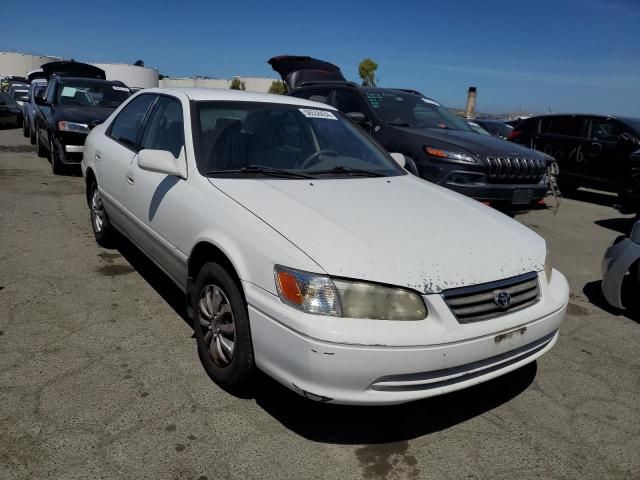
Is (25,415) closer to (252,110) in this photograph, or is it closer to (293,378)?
(293,378)

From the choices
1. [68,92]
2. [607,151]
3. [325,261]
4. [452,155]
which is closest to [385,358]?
[325,261]

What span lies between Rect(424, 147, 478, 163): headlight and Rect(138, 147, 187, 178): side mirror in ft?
11.3

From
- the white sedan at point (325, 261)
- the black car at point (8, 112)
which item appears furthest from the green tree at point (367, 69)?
the white sedan at point (325, 261)

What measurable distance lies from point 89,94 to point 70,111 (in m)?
0.95

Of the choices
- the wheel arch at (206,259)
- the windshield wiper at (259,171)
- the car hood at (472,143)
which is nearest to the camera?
the wheel arch at (206,259)

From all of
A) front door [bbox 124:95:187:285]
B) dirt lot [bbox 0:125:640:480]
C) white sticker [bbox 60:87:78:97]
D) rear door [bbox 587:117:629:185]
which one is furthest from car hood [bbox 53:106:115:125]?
rear door [bbox 587:117:629:185]

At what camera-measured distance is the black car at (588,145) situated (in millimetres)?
9078

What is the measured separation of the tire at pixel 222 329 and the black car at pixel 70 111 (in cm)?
589

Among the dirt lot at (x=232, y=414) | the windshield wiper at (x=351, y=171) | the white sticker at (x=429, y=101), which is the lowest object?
the dirt lot at (x=232, y=414)

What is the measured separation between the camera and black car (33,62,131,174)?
8031mm

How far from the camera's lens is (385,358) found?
81.1 inches

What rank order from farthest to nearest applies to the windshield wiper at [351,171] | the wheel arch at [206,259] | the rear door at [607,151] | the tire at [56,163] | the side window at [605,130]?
the side window at [605,130], the rear door at [607,151], the tire at [56,163], the windshield wiper at [351,171], the wheel arch at [206,259]

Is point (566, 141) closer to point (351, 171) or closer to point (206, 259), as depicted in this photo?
point (351, 171)

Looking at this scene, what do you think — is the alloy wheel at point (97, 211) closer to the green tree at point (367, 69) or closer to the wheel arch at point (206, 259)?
the wheel arch at point (206, 259)
